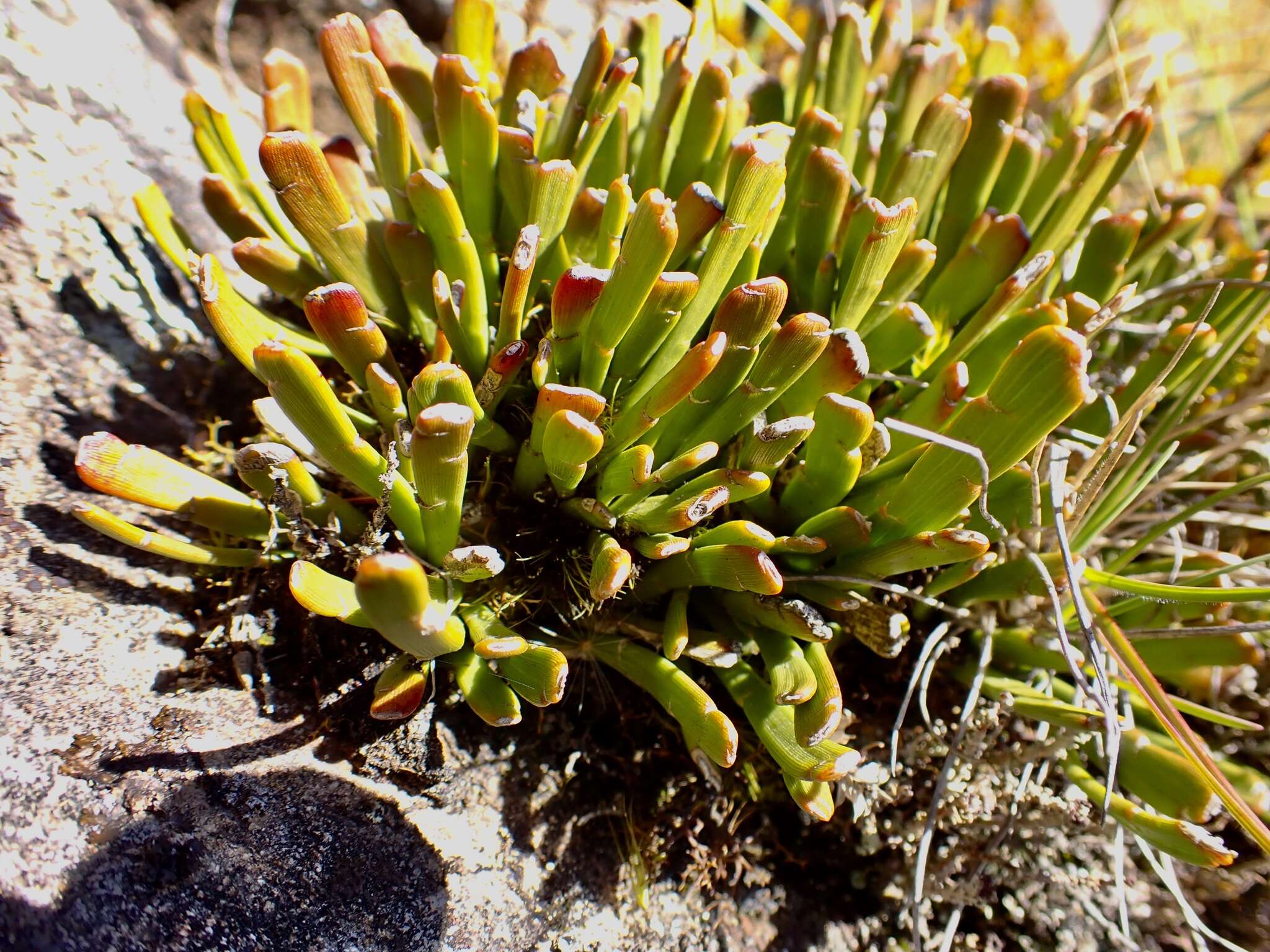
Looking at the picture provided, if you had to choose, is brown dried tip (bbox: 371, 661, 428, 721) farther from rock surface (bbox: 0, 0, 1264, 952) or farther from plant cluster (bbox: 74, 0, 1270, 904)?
rock surface (bbox: 0, 0, 1264, 952)

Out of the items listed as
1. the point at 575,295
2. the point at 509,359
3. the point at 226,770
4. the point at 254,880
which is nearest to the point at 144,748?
the point at 226,770

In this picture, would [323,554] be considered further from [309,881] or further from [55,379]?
[55,379]

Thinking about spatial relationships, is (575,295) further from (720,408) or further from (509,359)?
(720,408)

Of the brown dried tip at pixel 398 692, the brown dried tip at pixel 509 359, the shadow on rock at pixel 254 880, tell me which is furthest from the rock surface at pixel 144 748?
the brown dried tip at pixel 509 359

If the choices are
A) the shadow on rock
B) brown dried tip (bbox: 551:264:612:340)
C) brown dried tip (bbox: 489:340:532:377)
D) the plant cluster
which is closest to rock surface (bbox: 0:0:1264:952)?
the shadow on rock

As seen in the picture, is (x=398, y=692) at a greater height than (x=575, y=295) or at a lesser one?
lesser
